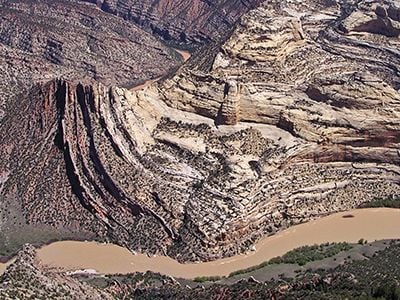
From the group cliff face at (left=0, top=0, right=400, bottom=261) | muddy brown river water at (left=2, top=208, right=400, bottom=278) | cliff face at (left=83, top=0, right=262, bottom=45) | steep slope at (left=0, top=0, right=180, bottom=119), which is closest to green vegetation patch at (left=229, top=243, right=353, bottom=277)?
muddy brown river water at (left=2, top=208, right=400, bottom=278)

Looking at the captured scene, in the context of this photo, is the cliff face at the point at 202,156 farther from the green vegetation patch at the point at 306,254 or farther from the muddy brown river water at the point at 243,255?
the green vegetation patch at the point at 306,254

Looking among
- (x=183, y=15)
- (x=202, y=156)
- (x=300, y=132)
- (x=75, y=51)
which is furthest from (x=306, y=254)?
(x=183, y=15)

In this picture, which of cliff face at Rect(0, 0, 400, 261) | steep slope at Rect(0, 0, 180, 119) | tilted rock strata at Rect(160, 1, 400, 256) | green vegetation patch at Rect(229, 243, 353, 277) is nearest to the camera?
green vegetation patch at Rect(229, 243, 353, 277)

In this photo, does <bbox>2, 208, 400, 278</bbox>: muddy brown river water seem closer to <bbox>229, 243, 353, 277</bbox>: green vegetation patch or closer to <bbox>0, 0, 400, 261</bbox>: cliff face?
<bbox>0, 0, 400, 261</bbox>: cliff face

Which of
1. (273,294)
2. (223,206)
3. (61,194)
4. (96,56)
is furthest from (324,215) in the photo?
(96,56)

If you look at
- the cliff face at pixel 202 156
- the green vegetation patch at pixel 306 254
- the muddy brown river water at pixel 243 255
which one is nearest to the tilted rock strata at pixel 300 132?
the cliff face at pixel 202 156
